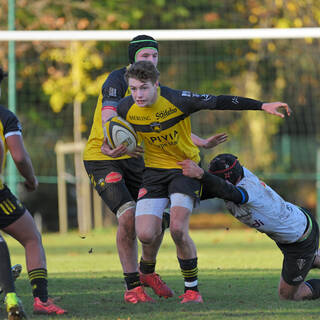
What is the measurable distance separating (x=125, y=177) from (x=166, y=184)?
0.65 meters

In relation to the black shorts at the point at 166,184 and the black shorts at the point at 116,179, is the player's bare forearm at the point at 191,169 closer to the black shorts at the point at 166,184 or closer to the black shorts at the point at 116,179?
the black shorts at the point at 166,184

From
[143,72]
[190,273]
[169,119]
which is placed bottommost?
[190,273]

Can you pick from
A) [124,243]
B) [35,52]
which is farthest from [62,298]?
[35,52]

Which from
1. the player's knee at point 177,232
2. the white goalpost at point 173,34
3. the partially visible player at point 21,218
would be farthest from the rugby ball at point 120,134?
the white goalpost at point 173,34

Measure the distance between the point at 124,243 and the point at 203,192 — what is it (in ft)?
2.61

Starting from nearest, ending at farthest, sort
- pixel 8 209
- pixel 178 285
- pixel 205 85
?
pixel 8 209 < pixel 178 285 < pixel 205 85

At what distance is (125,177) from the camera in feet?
23.8

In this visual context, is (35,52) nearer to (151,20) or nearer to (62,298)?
(151,20)

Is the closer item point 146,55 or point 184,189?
point 184,189

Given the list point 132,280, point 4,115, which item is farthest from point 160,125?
point 4,115

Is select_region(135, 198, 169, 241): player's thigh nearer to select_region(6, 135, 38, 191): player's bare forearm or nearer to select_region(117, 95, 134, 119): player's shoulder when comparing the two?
select_region(117, 95, 134, 119): player's shoulder

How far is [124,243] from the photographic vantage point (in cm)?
688

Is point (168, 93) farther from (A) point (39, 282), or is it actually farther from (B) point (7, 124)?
(A) point (39, 282)

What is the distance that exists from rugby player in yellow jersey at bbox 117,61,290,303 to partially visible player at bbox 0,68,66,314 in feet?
3.13
